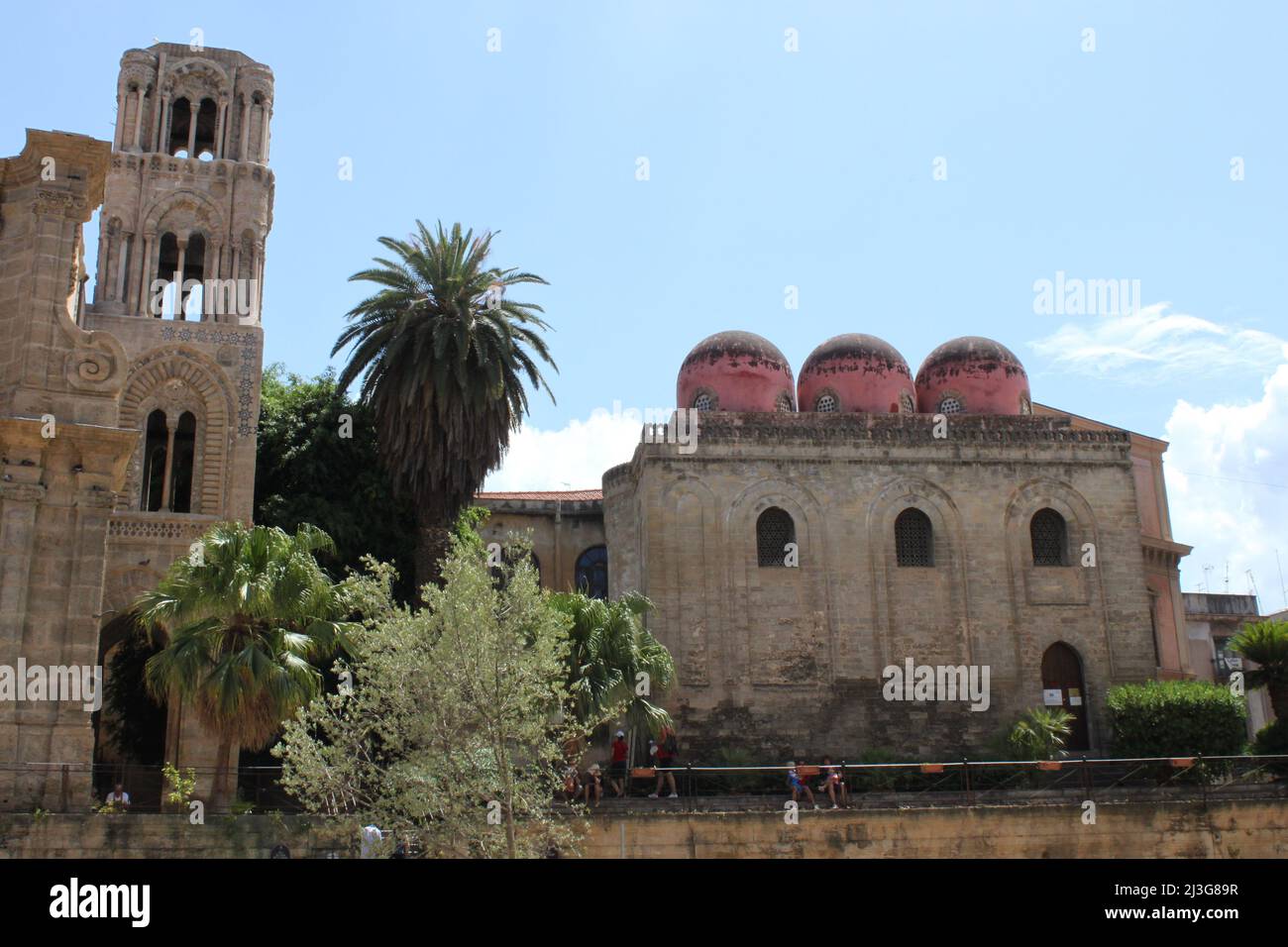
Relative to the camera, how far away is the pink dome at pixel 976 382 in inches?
1331

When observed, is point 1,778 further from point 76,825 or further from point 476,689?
point 476,689

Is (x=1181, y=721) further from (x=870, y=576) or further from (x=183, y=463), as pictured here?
(x=183, y=463)

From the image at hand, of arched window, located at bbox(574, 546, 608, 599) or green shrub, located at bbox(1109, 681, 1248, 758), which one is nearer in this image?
green shrub, located at bbox(1109, 681, 1248, 758)

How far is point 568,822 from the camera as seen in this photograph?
19.9 meters

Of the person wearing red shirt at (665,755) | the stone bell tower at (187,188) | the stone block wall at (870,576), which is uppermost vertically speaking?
the stone bell tower at (187,188)

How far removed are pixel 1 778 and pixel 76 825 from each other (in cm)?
115

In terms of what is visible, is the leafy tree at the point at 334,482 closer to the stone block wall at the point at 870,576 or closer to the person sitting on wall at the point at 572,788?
the stone block wall at the point at 870,576

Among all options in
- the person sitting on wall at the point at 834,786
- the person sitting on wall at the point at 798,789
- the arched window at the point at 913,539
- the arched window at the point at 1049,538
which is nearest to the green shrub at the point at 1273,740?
the arched window at the point at 1049,538

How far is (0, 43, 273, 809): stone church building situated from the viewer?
1761 cm

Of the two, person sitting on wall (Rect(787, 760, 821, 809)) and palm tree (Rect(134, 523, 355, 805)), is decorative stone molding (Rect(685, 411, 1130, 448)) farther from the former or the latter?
palm tree (Rect(134, 523, 355, 805))

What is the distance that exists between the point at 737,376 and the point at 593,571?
776 cm

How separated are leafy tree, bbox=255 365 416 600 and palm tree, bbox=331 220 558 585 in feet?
3.52

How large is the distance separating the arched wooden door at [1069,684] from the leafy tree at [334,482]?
618 inches

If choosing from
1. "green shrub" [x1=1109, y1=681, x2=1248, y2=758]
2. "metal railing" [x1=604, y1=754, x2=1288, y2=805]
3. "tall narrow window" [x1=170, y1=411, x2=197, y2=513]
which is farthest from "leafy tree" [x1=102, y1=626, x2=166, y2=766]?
"green shrub" [x1=1109, y1=681, x2=1248, y2=758]
